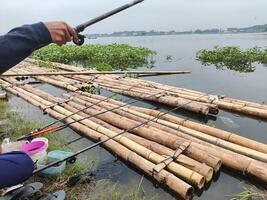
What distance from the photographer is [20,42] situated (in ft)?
9.34

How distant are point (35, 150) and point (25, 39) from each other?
295 centimetres

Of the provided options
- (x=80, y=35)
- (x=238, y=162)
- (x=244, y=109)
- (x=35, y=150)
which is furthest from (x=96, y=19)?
(x=244, y=109)

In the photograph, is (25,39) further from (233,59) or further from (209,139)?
(233,59)

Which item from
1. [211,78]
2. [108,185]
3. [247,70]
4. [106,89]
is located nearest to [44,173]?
[108,185]

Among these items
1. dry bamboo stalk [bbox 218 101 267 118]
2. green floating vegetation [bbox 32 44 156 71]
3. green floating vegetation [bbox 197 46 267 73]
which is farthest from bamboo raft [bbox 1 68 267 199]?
green floating vegetation [bbox 32 44 156 71]

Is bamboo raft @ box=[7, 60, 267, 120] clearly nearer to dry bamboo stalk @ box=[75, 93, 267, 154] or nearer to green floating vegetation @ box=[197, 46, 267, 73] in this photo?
dry bamboo stalk @ box=[75, 93, 267, 154]

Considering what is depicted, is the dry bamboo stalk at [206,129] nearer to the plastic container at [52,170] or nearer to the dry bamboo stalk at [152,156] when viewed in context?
the dry bamboo stalk at [152,156]

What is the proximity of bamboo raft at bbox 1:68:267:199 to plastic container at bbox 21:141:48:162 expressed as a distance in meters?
1.41

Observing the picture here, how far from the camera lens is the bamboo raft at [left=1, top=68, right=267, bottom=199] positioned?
195 inches

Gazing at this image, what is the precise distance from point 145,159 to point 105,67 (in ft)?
43.1

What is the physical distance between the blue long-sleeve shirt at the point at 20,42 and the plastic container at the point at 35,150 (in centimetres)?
272

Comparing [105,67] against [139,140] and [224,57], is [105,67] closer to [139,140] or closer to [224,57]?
[224,57]

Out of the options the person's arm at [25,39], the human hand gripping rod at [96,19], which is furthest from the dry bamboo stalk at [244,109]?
the person's arm at [25,39]

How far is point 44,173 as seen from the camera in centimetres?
523
